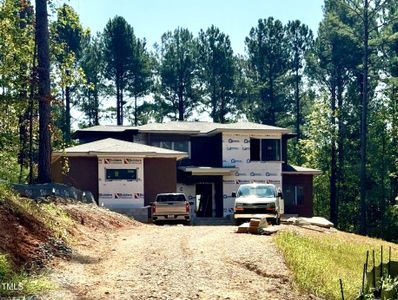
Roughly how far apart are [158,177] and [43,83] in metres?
12.1

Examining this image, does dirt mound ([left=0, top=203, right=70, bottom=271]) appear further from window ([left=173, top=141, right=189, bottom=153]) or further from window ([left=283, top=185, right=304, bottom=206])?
window ([left=283, top=185, right=304, bottom=206])

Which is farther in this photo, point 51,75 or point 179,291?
point 51,75

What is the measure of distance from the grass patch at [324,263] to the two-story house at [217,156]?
17.3 meters

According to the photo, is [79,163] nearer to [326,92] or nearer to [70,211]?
[70,211]

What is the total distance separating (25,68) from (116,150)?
31.8 feet

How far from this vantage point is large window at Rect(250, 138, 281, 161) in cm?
3575

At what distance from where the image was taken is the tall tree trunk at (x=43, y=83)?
20250 mm

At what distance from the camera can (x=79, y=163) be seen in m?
30.1

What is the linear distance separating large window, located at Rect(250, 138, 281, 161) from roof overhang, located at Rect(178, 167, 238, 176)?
6.40 ft

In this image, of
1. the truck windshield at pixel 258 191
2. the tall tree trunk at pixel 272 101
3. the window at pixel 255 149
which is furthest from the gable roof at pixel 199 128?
the tall tree trunk at pixel 272 101

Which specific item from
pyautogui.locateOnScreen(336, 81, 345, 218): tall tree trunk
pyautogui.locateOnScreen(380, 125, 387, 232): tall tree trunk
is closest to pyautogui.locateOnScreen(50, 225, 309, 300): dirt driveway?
pyautogui.locateOnScreen(380, 125, 387, 232): tall tree trunk

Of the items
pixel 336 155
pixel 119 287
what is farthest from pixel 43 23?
pixel 336 155

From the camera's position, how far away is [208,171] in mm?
34156

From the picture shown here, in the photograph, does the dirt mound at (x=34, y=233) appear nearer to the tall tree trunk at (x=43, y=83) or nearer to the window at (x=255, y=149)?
the tall tree trunk at (x=43, y=83)
